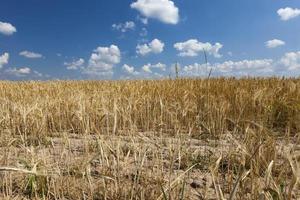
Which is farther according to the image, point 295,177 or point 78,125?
point 78,125

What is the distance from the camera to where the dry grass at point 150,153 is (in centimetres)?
194

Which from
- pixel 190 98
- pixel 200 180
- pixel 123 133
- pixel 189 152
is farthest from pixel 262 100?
pixel 200 180

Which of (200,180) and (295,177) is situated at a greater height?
(295,177)

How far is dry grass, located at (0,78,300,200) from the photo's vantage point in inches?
76.5

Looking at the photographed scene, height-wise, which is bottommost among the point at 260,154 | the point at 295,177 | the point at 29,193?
the point at 29,193

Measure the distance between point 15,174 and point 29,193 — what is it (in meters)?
0.28

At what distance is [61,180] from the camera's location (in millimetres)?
2174

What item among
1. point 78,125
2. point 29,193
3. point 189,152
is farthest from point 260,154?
point 78,125

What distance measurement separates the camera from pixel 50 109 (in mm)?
4863

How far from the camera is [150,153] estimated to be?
3.02 meters

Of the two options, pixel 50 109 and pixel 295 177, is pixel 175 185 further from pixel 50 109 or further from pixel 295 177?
pixel 50 109

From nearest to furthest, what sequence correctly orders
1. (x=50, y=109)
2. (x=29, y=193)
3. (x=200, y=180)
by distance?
(x=29, y=193)
(x=200, y=180)
(x=50, y=109)

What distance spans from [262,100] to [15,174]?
3.41m

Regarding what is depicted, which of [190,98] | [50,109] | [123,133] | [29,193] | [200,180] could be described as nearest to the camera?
[29,193]
